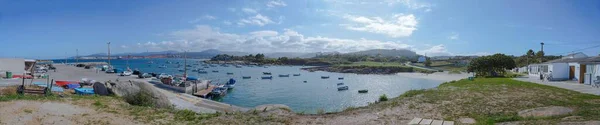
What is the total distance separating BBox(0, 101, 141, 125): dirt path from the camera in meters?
11.4

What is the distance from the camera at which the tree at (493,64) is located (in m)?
52.5

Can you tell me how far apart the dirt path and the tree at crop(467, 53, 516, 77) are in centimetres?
5509

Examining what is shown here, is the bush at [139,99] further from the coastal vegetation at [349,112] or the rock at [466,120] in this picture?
the rock at [466,120]

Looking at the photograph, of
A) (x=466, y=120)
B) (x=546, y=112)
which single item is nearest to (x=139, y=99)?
(x=466, y=120)

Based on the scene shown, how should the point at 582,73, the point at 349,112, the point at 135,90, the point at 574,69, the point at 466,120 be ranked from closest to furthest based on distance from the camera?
1. the point at 466,120
2. the point at 349,112
3. the point at 135,90
4. the point at 582,73
5. the point at 574,69

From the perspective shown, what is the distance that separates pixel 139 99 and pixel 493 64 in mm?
53372

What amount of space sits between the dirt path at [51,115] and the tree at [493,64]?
5509 centimetres

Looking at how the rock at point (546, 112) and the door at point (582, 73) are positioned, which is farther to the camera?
the door at point (582, 73)

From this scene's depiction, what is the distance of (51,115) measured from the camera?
1227cm

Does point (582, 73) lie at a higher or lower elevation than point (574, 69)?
lower

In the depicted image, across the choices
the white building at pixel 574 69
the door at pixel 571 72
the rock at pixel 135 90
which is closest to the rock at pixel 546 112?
the rock at pixel 135 90

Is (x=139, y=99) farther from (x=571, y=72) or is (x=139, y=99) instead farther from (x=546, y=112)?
(x=571, y=72)

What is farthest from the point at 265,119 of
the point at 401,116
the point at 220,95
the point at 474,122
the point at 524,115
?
the point at 220,95

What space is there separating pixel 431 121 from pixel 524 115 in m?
3.43
